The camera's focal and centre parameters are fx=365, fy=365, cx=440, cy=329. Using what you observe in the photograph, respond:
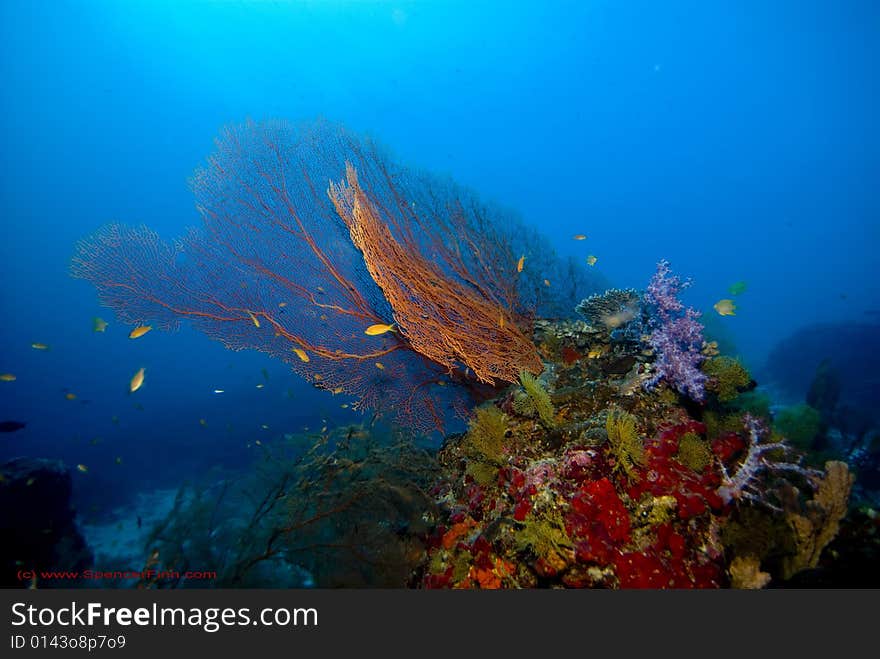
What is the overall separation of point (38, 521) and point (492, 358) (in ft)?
33.9

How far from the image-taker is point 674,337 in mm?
3992

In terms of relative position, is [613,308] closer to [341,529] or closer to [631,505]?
[631,505]

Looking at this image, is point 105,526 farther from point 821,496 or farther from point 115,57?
point 115,57

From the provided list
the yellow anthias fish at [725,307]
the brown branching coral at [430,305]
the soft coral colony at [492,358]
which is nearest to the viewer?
the soft coral colony at [492,358]

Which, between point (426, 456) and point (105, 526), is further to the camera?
point (105, 526)

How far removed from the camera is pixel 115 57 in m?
59.6

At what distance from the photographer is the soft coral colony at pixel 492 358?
2758 mm

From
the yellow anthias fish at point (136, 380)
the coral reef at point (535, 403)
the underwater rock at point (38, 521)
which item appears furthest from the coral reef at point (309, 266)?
the underwater rock at point (38, 521)

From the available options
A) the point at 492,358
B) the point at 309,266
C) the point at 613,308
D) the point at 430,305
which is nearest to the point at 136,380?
the point at 309,266

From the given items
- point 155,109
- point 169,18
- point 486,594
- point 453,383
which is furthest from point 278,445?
point 155,109

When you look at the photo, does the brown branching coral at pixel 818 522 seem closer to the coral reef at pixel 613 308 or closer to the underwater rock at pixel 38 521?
the coral reef at pixel 613 308

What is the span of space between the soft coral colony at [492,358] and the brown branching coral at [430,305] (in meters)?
0.03

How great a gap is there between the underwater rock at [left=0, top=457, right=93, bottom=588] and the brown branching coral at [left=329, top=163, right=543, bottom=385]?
327 inches

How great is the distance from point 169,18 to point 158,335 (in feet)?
169
